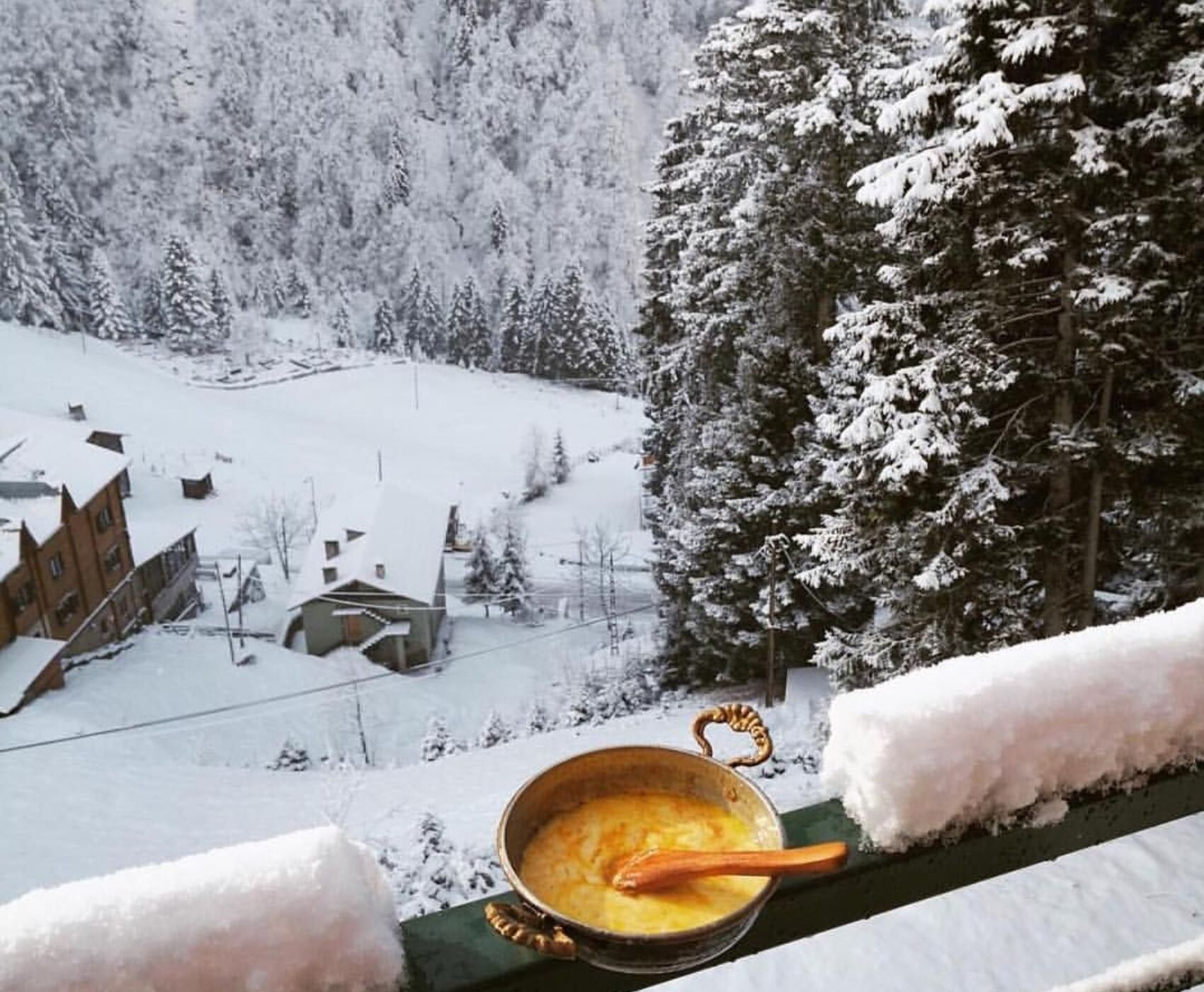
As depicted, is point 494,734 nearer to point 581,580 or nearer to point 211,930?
point 581,580

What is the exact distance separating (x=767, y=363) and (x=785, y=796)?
6.30 meters

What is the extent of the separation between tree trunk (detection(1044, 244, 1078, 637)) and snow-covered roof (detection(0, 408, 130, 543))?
816 inches

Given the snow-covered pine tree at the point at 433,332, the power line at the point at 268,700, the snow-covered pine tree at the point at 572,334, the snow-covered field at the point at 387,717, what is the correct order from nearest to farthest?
the snow-covered field at the point at 387,717, the power line at the point at 268,700, the snow-covered pine tree at the point at 572,334, the snow-covered pine tree at the point at 433,332

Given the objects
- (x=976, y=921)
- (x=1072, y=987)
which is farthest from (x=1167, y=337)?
(x=1072, y=987)

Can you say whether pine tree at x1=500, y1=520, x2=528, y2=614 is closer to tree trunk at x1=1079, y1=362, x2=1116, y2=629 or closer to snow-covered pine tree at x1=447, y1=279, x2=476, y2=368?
snow-covered pine tree at x1=447, y1=279, x2=476, y2=368

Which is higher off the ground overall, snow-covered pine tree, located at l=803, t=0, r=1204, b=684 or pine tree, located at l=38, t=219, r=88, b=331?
snow-covered pine tree, located at l=803, t=0, r=1204, b=684

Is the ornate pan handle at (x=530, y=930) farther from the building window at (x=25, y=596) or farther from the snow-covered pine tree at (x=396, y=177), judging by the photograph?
the snow-covered pine tree at (x=396, y=177)

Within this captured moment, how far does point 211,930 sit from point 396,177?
176 ft

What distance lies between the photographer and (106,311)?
39.5 meters

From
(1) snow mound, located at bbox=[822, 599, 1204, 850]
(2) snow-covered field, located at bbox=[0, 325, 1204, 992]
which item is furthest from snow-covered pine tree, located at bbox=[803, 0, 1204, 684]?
(1) snow mound, located at bbox=[822, 599, 1204, 850]

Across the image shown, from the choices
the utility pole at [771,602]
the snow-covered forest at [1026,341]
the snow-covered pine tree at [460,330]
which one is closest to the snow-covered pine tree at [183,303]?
the snow-covered pine tree at [460,330]

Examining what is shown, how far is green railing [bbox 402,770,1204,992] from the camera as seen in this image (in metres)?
0.69

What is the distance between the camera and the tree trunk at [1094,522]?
6562 millimetres

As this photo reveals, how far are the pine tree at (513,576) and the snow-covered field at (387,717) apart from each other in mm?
937
